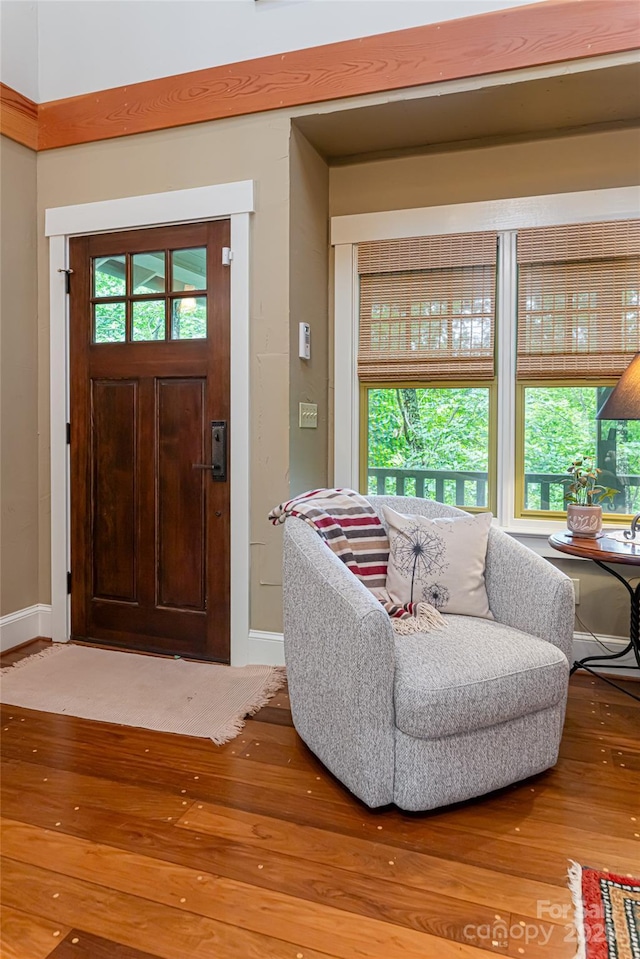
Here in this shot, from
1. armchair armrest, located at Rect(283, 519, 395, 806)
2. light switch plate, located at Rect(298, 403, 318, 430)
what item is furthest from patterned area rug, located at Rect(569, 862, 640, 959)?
light switch plate, located at Rect(298, 403, 318, 430)

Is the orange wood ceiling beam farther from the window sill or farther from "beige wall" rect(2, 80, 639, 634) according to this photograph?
the window sill

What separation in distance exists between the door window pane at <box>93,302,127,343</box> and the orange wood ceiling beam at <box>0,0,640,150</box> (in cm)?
81

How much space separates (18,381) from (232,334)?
1166 millimetres

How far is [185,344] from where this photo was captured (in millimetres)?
2869

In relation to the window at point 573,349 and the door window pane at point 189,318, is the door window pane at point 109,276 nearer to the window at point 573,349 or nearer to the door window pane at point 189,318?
the door window pane at point 189,318

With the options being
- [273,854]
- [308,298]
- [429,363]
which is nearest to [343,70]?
[308,298]

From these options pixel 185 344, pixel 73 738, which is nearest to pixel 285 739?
pixel 73 738

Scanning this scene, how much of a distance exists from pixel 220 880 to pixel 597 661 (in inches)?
78.4

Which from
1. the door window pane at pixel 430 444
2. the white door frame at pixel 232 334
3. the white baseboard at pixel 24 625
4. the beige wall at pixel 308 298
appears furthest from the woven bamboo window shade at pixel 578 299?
the white baseboard at pixel 24 625

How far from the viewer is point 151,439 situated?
2967mm

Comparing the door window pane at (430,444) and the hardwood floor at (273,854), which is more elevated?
the door window pane at (430,444)

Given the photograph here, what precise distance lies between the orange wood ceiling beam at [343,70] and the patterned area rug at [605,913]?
2.71 meters

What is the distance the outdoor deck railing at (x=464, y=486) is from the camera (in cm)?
279

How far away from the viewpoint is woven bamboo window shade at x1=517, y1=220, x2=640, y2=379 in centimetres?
269
